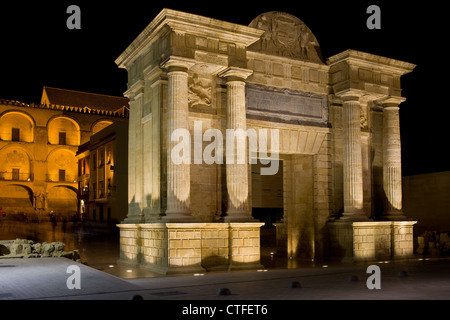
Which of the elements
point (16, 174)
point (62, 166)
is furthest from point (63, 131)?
point (16, 174)

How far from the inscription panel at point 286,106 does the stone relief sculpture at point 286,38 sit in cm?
154

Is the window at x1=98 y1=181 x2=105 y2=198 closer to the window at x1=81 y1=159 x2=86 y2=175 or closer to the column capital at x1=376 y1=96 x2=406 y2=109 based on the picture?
the window at x1=81 y1=159 x2=86 y2=175

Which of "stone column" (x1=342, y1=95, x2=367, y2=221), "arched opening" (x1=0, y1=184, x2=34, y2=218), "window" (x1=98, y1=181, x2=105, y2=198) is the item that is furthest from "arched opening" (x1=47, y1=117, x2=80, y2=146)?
"stone column" (x1=342, y1=95, x2=367, y2=221)

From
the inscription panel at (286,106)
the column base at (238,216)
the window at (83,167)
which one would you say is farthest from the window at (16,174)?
the column base at (238,216)

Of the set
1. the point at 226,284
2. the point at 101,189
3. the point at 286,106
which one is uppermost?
the point at 286,106

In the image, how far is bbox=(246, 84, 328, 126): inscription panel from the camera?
2023cm

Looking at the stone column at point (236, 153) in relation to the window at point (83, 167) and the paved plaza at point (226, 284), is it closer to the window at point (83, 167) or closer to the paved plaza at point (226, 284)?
the paved plaza at point (226, 284)

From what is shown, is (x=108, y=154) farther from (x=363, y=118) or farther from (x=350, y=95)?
(x=350, y=95)

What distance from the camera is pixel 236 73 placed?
18.7 m

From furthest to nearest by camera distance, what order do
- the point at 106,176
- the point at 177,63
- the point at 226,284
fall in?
the point at 106,176, the point at 177,63, the point at 226,284

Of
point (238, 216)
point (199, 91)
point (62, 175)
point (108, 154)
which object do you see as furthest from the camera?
point (62, 175)

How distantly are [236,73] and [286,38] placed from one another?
3.64 meters

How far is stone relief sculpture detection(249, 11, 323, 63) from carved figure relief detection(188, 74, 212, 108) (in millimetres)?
2561

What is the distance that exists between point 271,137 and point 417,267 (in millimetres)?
7134
